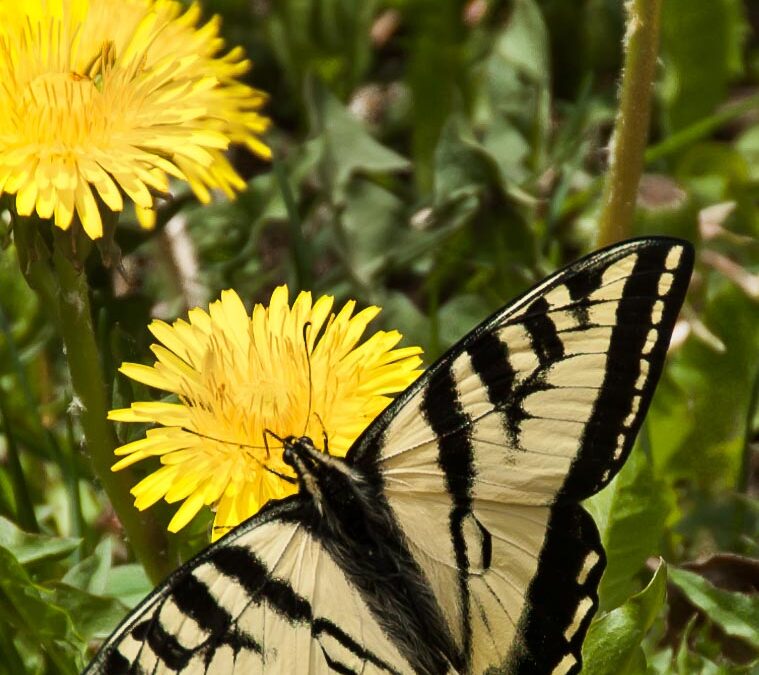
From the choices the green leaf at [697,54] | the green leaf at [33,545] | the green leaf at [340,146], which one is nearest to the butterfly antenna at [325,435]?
the green leaf at [33,545]

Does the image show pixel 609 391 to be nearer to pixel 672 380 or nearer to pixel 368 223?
pixel 672 380

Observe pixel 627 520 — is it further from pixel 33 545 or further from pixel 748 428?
pixel 33 545

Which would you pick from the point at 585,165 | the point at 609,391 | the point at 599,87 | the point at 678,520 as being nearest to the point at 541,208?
the point at 585,165

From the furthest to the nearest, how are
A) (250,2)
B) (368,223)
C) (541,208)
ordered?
(250,2), (541,208), (368,223)

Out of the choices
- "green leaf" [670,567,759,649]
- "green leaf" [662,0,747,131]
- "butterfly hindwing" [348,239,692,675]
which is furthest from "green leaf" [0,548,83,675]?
"green leaf" [662,0,747,131]

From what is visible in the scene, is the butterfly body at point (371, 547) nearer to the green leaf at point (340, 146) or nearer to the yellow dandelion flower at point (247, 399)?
the yellow dandelion flower at point (247, 399)

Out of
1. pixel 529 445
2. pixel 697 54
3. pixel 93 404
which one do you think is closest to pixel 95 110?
pixel 93 404
